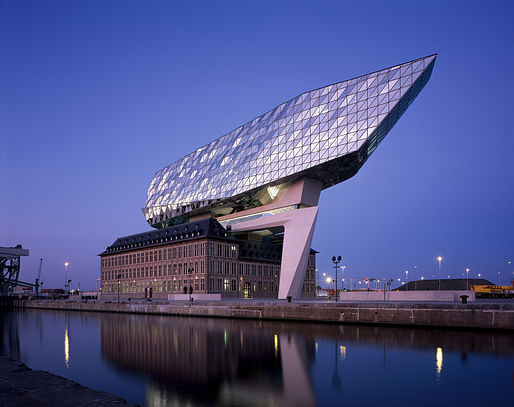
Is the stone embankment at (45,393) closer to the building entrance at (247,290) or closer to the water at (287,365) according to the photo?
the water at (287,365)

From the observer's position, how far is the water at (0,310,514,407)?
14219 millimetres

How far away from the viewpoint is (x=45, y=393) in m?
12.0

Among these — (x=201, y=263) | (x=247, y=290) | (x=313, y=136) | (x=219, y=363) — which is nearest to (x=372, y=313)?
(x=219, y=363)

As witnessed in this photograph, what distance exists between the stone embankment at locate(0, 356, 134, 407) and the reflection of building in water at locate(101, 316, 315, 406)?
86.6 inches

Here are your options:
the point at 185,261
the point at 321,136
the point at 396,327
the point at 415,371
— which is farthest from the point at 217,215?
the point at 415,371

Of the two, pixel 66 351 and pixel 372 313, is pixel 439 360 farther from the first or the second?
pixel 66 351

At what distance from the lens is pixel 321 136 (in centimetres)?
6375

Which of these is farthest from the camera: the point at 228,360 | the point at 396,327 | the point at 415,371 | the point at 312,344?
the point at 396,327

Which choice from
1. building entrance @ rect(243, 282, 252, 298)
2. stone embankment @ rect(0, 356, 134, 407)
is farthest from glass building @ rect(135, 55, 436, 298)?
stone embankment @ rect(0, 356, 134, 407)

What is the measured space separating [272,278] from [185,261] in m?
19.3

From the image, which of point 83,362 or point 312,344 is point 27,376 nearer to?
point 83,362

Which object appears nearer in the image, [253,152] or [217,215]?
[253,152]

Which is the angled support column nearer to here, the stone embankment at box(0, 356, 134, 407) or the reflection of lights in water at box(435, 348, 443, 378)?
the reflection of lights in water at box(435, 348, 443, 378)

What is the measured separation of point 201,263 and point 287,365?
62.9 metres
